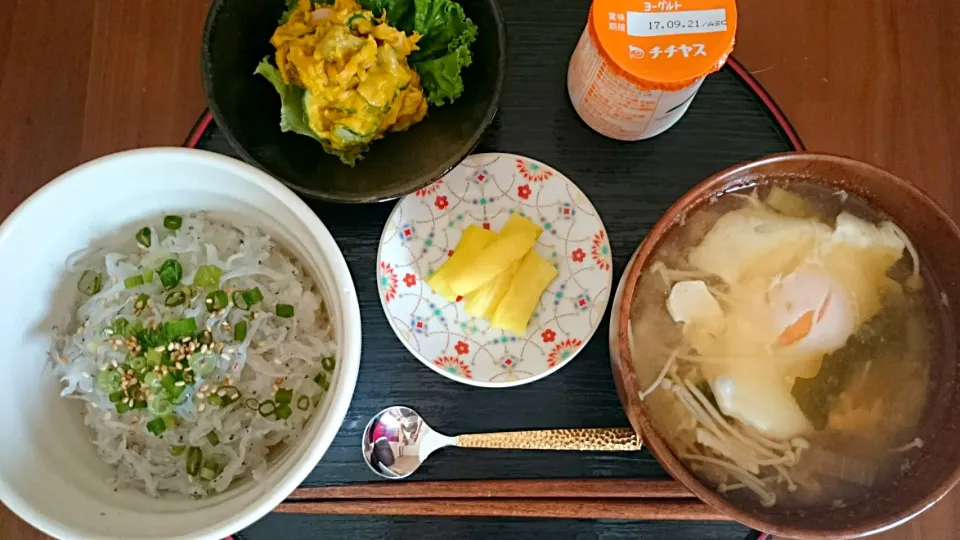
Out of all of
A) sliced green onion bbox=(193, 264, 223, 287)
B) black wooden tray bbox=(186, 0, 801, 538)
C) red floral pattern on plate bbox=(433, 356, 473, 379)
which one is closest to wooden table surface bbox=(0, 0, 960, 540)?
black wooden tray bbox=(186, 0, 801, 538)

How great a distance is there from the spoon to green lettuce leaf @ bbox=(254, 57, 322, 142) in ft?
1.50

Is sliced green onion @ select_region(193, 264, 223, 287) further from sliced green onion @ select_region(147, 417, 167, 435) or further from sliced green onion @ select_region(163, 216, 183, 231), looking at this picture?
sliced green onion @ select_region(147, 417, 167, 435)

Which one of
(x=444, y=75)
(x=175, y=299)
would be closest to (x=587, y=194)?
(x=444, y=75)

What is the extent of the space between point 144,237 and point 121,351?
0.16 m

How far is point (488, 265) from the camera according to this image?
1.20 m

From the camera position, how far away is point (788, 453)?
1.03 meters

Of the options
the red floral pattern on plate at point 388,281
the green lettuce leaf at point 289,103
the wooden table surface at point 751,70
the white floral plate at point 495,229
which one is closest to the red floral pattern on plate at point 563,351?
the white floral plate at point 495,229

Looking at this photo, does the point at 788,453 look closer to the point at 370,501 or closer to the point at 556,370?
the point at 556,370

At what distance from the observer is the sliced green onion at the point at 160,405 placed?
3.37 feet

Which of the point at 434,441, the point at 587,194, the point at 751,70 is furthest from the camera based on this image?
the point at 751,70

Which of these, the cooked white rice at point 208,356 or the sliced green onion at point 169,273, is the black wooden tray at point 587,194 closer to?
the cooked white rice at point 208,356

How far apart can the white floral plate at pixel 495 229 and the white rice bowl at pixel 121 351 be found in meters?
0.18

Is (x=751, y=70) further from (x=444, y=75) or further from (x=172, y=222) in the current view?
(x=172, y=222)

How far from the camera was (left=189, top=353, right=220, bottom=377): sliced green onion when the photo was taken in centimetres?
103
